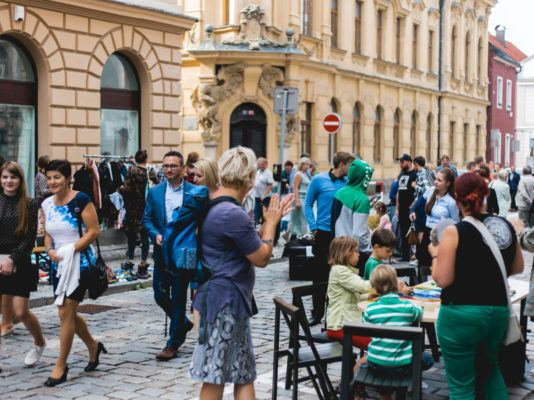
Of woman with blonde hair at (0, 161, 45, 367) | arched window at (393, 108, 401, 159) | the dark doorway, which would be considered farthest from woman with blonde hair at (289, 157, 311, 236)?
arched window at (393, 108, 401, 159)

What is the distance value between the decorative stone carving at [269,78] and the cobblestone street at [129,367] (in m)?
16.8

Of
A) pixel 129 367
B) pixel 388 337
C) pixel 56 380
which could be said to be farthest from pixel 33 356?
pixel 388 337

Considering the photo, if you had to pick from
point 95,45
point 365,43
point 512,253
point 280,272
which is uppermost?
point 365,43

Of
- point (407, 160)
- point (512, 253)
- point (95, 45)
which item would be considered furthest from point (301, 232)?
point (512, 253)

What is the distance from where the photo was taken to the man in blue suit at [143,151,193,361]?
7.68 m

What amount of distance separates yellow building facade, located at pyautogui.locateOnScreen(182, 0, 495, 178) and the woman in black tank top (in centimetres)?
1675

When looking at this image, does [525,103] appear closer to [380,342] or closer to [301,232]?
[301,232]

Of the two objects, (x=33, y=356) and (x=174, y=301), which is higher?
(x=174, y=301)

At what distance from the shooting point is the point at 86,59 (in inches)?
642

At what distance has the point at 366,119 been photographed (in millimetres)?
33125

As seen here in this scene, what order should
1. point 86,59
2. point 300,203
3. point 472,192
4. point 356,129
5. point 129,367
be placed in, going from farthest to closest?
point 356,129 → point 300,203 → point 86,59 → point 129,367 → point 472,192

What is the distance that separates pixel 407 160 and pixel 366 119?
1853 cm

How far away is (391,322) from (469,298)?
2.52 feet

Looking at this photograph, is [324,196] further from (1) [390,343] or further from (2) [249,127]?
(2) [249,127]
